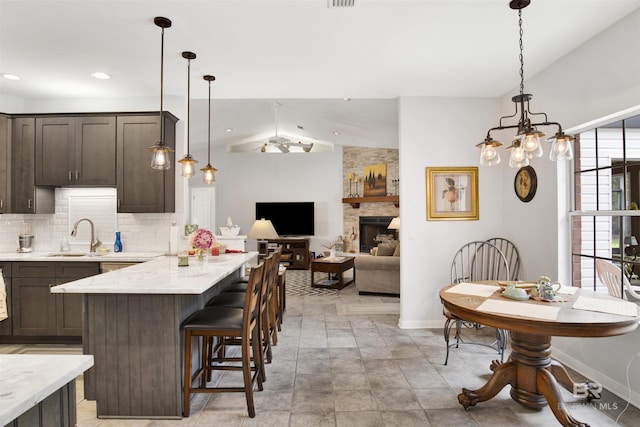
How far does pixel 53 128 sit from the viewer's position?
3.86 m

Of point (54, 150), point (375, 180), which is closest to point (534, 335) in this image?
point (54, 150)

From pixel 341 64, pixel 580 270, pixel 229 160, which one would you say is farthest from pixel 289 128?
pixel 580 270

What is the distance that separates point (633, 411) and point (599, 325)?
115 centimetres

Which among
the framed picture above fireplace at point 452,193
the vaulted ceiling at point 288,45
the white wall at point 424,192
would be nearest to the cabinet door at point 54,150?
Answer: the vaulted ceiling at point 288,45

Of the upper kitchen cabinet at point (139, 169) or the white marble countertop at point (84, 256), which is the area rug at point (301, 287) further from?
the upper kitchen cabinet at point (139, 169)

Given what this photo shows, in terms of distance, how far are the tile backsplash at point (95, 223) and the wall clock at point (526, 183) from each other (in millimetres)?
4042

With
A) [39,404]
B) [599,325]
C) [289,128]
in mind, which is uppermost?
[289,128]

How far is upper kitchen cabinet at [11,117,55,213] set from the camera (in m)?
3.85

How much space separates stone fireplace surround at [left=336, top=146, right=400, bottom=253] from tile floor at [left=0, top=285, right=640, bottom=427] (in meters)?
4.78

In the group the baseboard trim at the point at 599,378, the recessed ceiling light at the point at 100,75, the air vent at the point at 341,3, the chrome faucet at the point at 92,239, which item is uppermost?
the recessed ceiling light at the point at 100,75

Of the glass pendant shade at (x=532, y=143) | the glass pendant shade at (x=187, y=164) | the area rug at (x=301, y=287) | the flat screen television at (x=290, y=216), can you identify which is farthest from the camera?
the flat screen television at (x=290, y=216)

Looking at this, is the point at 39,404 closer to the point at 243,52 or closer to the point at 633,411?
the point at 243,52

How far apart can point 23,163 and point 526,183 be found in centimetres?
554

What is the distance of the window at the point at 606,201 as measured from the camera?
101 inches
